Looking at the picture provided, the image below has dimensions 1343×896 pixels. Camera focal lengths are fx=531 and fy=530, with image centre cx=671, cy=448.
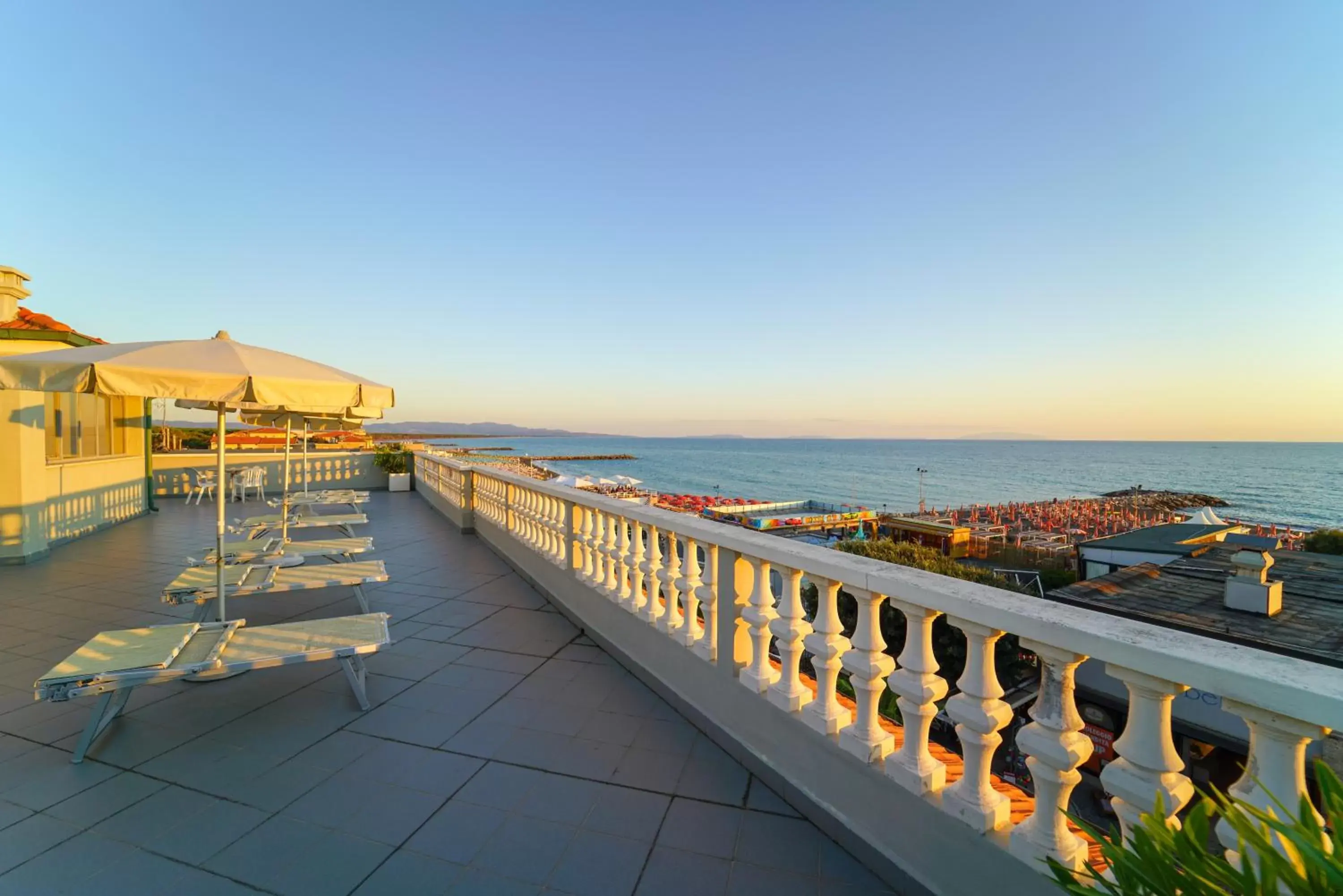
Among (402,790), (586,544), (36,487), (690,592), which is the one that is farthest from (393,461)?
(690,592)

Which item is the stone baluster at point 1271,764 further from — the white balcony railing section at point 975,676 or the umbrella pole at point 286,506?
the umbrella pole at point 286,506

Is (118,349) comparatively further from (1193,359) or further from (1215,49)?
(1193,359)

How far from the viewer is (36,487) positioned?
279 inches

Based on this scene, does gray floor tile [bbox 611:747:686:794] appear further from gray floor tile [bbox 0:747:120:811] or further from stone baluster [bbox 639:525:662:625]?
gray floor tile [bbox 0:747:120:811]

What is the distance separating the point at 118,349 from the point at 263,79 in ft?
28.9

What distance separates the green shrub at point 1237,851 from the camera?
0.77 metres

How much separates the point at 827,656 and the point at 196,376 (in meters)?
3.76

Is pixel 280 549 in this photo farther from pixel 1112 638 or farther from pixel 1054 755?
pixel 1112 638

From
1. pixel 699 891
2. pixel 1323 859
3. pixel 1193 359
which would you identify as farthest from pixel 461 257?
Answer: pixel 1193 359

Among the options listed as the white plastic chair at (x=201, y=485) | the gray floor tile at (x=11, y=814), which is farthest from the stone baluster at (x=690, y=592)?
the white plastic chair at (x=201, y=485)

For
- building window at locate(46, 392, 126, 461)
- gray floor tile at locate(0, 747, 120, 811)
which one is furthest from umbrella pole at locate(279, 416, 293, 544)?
building window at locate(46, 392, 126, 461)

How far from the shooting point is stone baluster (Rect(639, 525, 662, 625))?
3340mm

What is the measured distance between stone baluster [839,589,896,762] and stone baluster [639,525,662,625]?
1.55 metres

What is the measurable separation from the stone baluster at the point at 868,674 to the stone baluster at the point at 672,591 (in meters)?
1.32
